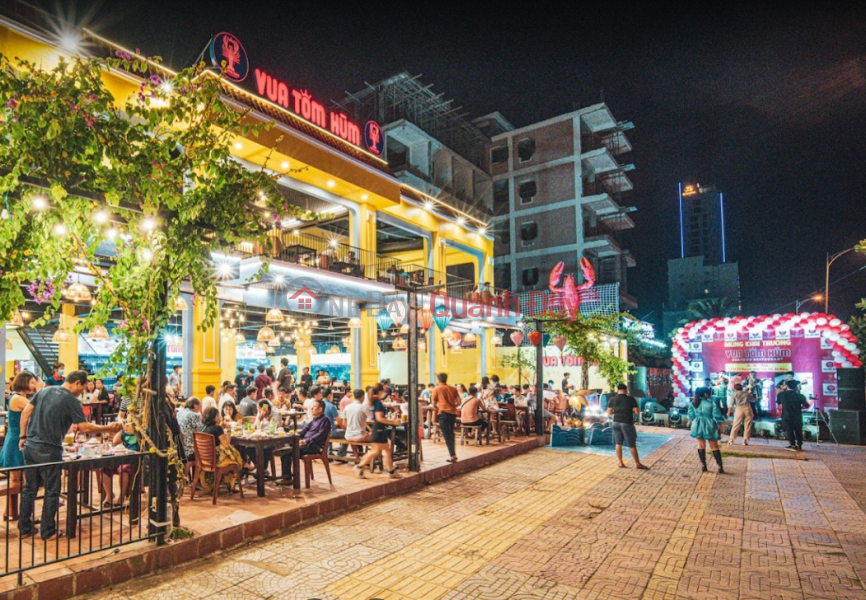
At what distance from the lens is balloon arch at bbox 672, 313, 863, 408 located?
15172 millimetres

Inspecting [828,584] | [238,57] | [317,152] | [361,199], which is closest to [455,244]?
[361,199]

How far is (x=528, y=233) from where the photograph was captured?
109 feet

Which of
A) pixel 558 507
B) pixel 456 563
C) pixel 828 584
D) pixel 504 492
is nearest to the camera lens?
pixel 828 584

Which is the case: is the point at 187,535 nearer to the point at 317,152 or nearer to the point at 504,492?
the point at 504,492

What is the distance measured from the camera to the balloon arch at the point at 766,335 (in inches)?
597

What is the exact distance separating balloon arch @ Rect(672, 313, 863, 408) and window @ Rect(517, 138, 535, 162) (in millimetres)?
18403

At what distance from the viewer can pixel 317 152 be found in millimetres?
15508

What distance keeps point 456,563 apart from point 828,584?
320cm

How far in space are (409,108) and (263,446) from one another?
2521cm

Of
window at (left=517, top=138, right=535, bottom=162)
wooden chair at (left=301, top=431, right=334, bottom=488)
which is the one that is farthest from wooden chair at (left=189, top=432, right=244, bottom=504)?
window at (left=517, top=138, right=535, bottom=162)

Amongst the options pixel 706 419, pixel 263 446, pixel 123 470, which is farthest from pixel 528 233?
pixel 123 470

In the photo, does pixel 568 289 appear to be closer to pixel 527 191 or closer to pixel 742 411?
pixel 527 191

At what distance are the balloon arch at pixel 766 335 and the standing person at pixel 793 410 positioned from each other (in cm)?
460

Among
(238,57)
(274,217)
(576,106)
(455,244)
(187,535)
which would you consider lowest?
(187,535)
